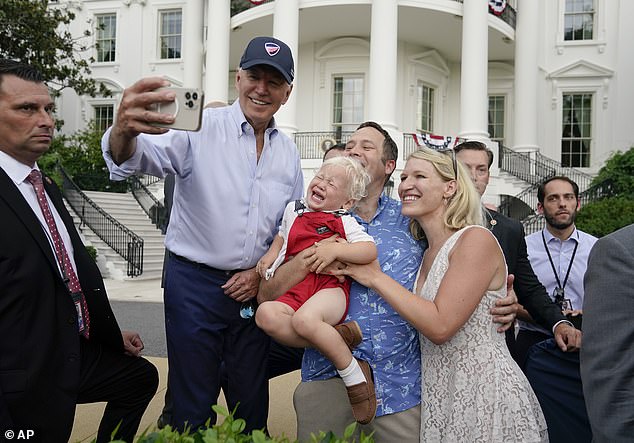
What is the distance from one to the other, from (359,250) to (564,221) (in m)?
2.74

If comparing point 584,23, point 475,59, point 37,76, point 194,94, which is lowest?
point 194,94

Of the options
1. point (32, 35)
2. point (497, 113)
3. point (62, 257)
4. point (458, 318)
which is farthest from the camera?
point (497, 113)

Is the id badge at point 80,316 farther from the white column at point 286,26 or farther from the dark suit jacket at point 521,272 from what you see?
the white column at point 286,26

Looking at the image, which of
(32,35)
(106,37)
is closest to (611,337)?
(32,35)

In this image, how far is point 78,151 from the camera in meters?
22.7

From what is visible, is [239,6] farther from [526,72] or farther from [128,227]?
[526,72]

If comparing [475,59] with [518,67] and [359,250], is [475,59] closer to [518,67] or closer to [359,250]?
[518,67]

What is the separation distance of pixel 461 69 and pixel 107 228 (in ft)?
43.7

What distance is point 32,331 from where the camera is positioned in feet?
8.77

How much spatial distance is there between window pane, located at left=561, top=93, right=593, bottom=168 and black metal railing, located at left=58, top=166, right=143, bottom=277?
653 inches

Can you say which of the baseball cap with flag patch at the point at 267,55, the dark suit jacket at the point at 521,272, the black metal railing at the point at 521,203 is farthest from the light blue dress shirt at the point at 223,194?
the black metal railing at the point at 521,203

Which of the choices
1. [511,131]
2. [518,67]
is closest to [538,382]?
[518,67]

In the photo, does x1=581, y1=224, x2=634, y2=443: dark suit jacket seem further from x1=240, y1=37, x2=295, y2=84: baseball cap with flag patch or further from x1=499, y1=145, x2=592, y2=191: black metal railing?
x1=499, y1=145, x2=592, y2=191: black metal railing

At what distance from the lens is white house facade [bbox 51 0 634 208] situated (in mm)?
19156
